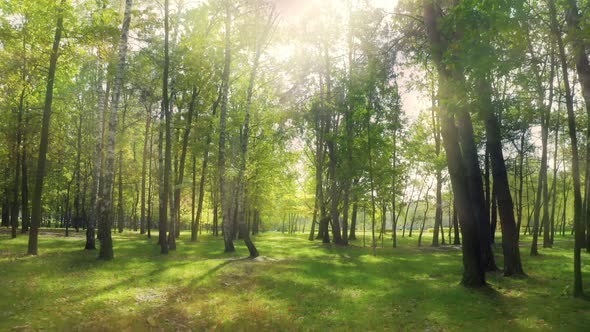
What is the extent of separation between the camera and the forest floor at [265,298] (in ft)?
34.0

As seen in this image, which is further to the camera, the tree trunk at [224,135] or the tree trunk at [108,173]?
the tree trunk at [224,135]

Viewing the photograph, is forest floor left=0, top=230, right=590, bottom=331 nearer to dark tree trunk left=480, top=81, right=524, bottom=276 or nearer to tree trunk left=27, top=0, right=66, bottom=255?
dark tree trunk left=480, top=81, right=524, bottom=276

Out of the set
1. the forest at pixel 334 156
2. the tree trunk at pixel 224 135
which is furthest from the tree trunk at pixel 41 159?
the tree trunk at pixel 224 135

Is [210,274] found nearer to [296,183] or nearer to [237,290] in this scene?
[237,290]

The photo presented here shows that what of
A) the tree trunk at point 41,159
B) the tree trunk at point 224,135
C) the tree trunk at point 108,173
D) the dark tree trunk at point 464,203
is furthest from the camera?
the tree trunk at point 224,135

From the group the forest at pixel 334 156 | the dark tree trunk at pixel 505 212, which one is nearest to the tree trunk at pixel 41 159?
the forest at pixel 334 156

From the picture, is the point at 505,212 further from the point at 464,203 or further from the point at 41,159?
the point at 41,159

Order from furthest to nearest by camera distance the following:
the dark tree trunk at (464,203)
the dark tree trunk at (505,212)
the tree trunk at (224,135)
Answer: the tree trunk at (224,135) < the dark tree trunk at (505,212) < the dark tree trunk at (464,203)

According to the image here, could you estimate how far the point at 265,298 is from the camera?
1353 centimetres

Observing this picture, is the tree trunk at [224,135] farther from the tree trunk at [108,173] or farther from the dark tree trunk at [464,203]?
the dark tree trunk at [464,203]

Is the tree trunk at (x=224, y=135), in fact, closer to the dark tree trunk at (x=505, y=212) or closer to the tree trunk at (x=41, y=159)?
the tree trunk at (x=41, y=159)

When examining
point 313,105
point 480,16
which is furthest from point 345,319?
point 313,105

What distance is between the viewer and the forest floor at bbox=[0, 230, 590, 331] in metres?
10.4

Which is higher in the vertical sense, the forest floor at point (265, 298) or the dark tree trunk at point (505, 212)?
the dark tree trunk at point (505, 212)
